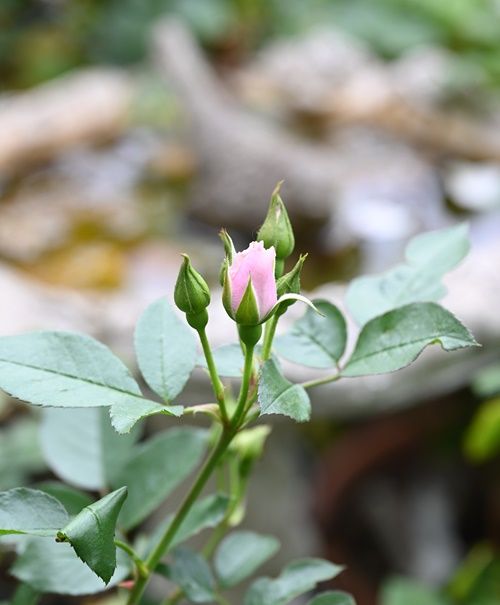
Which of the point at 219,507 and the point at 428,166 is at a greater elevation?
the point at 219,507

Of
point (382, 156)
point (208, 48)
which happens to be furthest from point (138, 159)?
point (208, 48)

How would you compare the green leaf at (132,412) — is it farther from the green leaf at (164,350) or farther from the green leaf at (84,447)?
the green leaf at (84,447)

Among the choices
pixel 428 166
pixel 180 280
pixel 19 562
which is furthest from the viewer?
pixel 428 166

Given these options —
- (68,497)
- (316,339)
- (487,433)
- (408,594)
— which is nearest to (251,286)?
(316,339)

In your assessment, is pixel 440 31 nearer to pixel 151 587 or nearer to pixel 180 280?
pixel 151 587

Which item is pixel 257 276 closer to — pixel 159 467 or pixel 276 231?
pixel 276 231

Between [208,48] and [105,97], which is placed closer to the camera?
[105,97]

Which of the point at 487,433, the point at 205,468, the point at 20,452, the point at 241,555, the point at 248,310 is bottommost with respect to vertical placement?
the point at 487,433
